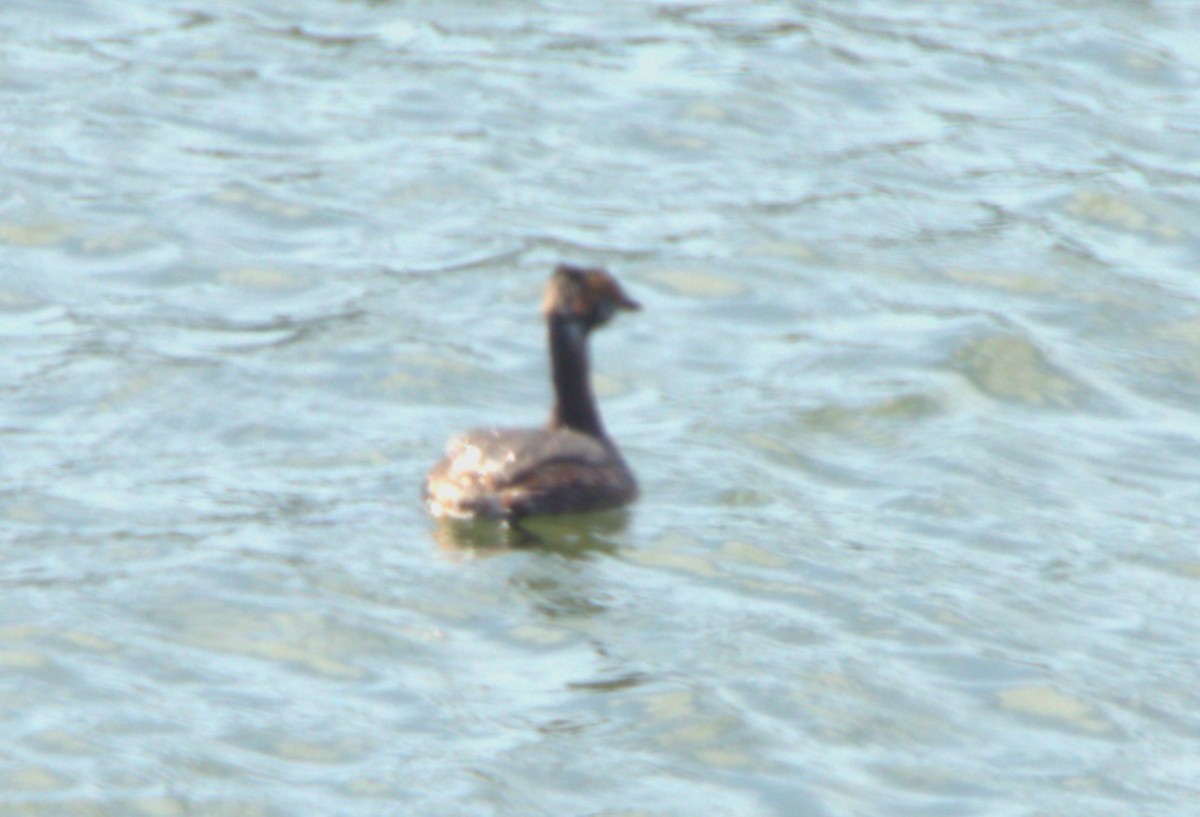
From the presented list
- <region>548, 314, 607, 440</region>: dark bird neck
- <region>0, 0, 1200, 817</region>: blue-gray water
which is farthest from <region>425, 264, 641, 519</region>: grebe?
<region>0, 0, 1200, 817</region>: blue-gray water

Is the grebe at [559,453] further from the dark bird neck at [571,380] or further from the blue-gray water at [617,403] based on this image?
the blue-gray water at [617,403]

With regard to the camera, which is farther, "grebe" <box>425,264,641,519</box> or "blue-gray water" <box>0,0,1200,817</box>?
"grebe" <box>425,264,641,519</box>

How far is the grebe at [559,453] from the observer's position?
1041cm

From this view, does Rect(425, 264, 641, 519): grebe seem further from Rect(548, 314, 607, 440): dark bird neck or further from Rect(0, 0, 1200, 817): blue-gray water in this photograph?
Rect(0, 0, 1200, 817): blue-gray water

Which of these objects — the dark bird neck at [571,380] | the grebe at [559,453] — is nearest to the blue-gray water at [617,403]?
the grebe at [559,453]

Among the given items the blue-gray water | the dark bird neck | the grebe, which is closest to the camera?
the blue-gray water

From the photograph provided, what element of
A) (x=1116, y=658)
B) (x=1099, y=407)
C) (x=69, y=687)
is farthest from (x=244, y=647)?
(x=1099, y=407)

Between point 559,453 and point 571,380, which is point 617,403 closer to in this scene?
point 571,380

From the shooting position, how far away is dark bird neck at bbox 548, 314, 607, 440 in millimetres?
11000

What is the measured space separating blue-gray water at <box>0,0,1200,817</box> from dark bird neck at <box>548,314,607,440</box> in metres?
0.48

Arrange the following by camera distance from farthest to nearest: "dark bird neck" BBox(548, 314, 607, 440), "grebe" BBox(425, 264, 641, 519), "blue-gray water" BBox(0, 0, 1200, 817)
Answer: "dark bird neck" BBox(548, 314, 607, 440), "grebe" BBox(425, 264, 641, 519), "blue-gray water" BBox(0, 0, 1200, 817)

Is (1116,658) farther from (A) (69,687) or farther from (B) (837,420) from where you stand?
(A) (69,687)

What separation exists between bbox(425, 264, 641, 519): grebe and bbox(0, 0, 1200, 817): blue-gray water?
173 millimetres

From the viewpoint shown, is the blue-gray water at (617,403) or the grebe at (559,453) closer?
the blue-gray water at (617,403)
